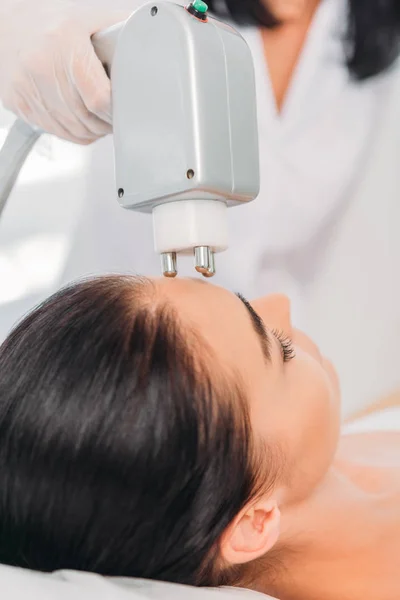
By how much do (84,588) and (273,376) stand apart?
25 cm

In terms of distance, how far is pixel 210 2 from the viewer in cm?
117

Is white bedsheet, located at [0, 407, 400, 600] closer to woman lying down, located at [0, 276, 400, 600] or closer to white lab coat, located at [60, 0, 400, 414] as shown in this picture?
woman lying down, located at [0, 276, 400, 600]

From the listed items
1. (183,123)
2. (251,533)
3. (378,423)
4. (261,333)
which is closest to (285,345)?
(261,333)

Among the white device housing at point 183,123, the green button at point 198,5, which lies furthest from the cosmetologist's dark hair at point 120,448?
the green button at point 198,5

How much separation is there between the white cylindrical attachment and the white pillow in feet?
0.86

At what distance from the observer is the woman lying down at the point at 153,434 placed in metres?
0.58

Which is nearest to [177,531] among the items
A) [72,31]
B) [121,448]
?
[121,448]

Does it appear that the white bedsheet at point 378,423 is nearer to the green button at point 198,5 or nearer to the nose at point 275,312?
the nose at point 275,312

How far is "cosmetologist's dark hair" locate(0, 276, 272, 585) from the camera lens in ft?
1.88

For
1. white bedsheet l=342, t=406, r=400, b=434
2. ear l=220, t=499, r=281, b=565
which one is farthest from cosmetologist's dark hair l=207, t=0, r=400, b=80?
ear l=220, t=499, r=281, b=565

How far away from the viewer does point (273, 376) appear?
66 cm

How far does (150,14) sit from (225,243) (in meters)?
0.18

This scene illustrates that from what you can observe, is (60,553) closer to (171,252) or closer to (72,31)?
(171,252)

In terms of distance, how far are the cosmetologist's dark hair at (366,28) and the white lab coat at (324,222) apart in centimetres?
2
